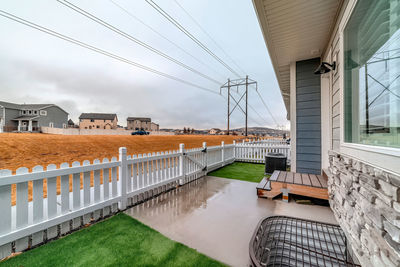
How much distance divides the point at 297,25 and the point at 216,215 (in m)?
3.79

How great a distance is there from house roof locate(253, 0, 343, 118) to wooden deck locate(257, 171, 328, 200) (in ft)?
9.95

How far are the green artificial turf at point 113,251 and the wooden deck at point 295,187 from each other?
233 centimetres

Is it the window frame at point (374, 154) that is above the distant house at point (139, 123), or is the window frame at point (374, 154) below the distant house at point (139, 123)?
below

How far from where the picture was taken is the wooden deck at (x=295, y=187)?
3139 millimetres

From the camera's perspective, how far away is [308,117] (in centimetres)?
434

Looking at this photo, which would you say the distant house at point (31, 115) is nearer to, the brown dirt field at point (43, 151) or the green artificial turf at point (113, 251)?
the brown dirt field at point (43, 151)

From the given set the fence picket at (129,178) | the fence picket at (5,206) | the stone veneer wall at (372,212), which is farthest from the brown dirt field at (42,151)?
the stone veneer wall at (372,212)

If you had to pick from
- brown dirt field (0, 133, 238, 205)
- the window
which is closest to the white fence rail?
brown dirt field (0, 133, 238, 205)

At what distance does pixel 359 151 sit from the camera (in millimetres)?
1436

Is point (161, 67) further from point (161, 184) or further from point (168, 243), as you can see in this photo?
point (168, 243)

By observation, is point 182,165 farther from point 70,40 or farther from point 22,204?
point 70,40

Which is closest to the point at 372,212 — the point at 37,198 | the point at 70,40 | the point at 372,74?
the point at 372,74

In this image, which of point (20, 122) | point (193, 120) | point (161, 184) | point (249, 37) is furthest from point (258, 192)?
point (20, 122)

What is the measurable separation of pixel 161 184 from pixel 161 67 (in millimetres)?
7802
